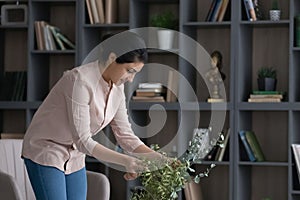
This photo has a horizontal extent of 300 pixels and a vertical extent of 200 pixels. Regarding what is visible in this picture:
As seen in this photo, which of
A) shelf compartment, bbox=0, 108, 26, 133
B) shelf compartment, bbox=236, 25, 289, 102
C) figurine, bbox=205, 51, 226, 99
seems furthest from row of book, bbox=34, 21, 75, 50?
shelf compartment, bbox=236, 25, 289, 102

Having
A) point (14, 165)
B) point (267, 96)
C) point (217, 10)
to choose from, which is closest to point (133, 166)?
point (14, 165)

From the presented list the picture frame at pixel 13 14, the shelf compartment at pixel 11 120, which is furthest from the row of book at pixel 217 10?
the shelf compartment at pixel 11 120

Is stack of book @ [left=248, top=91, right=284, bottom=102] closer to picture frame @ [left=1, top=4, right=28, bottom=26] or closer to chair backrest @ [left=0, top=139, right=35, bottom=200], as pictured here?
chair backrest @ [left=0, top=139, right=35, bottom=200]

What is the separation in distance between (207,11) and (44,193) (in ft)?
8.65

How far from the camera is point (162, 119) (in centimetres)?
549

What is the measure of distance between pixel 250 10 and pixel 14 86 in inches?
74.4

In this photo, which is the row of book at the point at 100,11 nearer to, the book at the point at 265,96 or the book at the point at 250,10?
the book at the point at 250,10

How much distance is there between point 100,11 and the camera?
539 cm

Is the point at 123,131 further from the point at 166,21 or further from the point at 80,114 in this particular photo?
the point at 166,21

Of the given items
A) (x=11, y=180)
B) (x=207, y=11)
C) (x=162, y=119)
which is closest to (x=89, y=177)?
(x=11, y=180)

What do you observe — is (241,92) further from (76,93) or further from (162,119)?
(76,93)

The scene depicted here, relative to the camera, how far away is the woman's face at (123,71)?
121 inches

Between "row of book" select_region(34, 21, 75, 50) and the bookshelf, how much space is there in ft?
0.17

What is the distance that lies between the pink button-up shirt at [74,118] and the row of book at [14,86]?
2.28 meters
